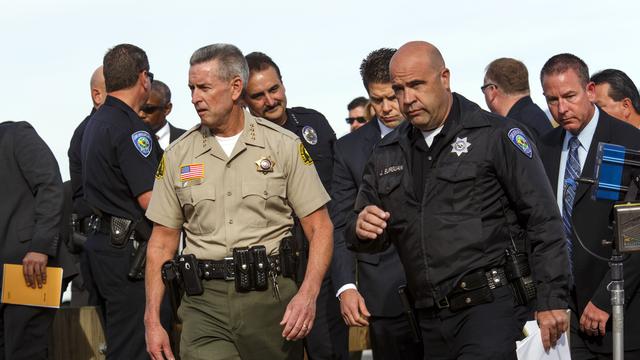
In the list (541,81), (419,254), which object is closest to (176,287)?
(419,254)

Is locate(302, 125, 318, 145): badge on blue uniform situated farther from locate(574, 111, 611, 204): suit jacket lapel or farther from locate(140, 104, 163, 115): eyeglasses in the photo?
locate(140, 104, 163, 115): eyeglasses

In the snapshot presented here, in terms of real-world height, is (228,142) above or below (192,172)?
above

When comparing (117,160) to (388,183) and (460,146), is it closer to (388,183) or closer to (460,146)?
(388,183)

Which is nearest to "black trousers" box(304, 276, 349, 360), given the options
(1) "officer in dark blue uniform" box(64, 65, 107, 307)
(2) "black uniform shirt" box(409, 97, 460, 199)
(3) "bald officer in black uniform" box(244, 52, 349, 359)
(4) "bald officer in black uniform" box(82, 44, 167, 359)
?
(3) "bald officer in black uniform" box(244, 52, 349, 359)

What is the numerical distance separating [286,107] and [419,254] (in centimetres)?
295

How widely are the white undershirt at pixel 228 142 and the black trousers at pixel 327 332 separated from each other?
86.3 inches

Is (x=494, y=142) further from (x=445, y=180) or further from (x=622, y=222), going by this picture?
(x=622, y=222)

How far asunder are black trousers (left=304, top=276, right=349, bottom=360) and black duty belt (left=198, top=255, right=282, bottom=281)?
207 cm

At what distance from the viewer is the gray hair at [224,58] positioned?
6379mm

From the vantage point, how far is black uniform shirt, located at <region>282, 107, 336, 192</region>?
856 cm

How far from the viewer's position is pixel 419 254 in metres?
6.02

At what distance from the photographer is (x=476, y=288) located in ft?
19.3

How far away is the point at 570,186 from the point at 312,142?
1.95 m

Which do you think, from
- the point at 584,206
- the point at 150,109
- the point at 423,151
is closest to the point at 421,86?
the point at 423,151
